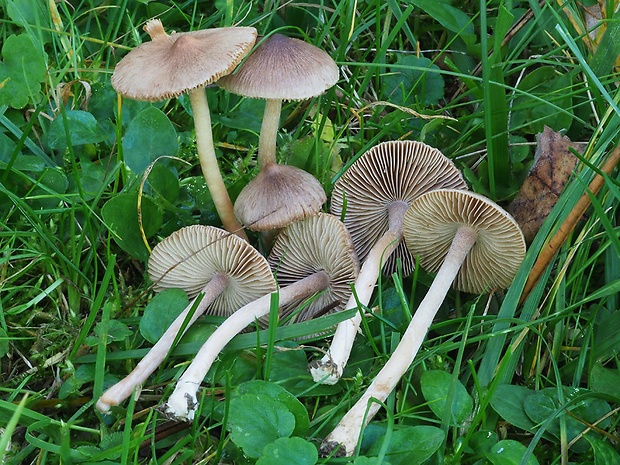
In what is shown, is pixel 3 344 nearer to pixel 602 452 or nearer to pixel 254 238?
pixel 254 238

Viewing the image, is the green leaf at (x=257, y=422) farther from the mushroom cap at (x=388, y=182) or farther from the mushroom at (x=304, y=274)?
the mushroom cap at (x=388, y=182)

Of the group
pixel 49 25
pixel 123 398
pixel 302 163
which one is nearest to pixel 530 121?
pixel 302 163

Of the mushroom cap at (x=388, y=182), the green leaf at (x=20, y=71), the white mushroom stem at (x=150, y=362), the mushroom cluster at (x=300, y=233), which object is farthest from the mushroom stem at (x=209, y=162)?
the green leaf at (x=20, y=71)

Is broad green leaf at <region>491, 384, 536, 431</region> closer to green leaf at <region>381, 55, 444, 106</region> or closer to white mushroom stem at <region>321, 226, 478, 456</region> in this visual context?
white mushroom stem at <region>321, 226, 478, 456</region>

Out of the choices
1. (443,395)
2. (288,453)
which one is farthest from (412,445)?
(288,453)

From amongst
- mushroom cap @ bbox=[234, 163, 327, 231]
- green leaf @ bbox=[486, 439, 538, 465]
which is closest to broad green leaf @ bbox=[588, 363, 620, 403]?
green leaf @ bbox=[486, 439, 538, 465]
